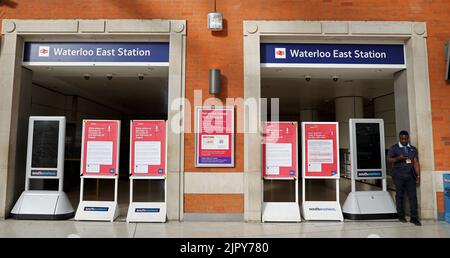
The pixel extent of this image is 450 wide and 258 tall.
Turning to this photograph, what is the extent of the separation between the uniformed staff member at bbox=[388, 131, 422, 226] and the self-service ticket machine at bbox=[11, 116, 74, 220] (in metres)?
6.22

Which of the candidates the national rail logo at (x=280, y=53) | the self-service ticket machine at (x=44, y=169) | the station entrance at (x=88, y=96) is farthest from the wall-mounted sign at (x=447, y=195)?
the self-service ticket machine at (x=44, y=169)

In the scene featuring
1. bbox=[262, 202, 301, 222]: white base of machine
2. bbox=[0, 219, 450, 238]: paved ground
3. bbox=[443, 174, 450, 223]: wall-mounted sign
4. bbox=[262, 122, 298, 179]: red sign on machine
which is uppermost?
bbox=[262, 122, 298, 179]: red sign on machine

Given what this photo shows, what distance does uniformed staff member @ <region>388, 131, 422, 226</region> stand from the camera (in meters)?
5.42

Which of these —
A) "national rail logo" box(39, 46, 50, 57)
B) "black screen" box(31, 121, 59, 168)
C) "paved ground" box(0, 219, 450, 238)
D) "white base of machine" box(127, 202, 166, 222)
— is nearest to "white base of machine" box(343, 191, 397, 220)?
"paved ground" box(0, 219, 450, 238)

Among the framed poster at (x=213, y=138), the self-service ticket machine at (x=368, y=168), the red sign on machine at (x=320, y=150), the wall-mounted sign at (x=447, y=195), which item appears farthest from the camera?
the red sign on machine at (x=320, y=150)

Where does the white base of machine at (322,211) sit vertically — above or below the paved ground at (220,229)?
above

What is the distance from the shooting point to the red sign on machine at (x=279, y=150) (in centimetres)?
580

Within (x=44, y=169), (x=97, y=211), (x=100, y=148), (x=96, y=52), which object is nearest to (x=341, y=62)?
(x=96, y=52)

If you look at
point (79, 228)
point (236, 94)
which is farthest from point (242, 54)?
point (79, 228)

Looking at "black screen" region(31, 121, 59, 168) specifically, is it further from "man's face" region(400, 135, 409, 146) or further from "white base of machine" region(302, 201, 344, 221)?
"man's face" region(400, 135, 409, 146)

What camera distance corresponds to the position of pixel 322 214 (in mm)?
5680

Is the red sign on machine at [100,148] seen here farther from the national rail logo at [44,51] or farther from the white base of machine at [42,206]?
the national rail logo at [44,51]

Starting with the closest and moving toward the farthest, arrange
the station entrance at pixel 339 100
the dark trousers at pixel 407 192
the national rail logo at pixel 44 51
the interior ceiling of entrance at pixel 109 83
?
the dark trousers at pixel 407 192, the national rail logo at pixel 44 51, the interior ceiling of entrance at pixel 109 83, the station entrance at pixel 339 100

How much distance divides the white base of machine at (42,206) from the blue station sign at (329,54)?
479 centimetres
